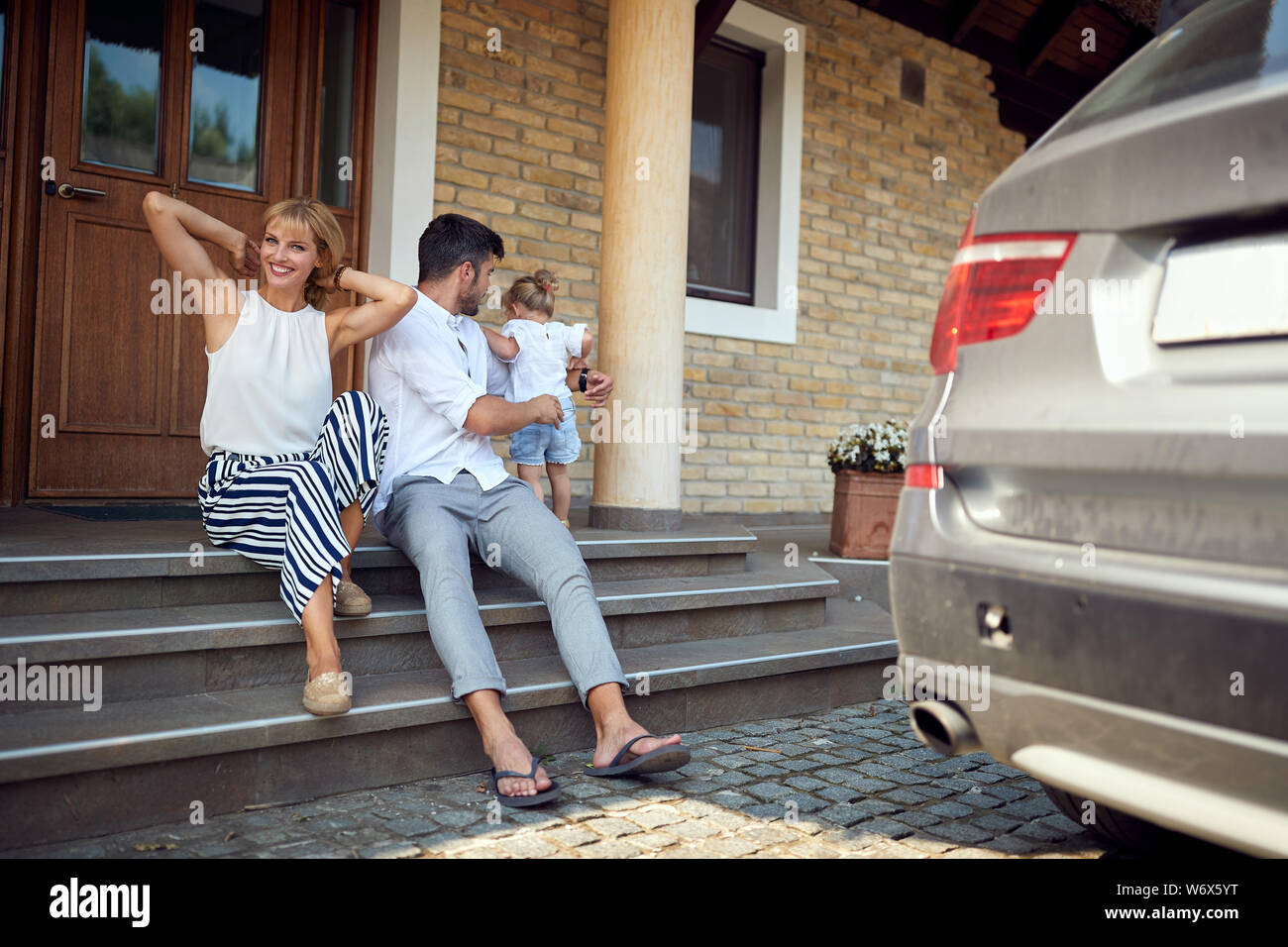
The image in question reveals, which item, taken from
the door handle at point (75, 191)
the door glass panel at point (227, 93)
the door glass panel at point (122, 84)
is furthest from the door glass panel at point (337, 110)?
the door handle at point (75, 191)

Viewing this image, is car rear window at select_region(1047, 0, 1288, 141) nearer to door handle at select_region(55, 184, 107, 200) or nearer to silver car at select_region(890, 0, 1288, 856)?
silver car at select_region(890, 0, 1288, 856)

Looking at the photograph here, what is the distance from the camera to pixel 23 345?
4.55 metres

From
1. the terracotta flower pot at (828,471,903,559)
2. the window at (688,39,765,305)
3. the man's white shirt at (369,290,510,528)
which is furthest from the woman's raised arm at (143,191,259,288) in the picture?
the window at (688,39,765,305)

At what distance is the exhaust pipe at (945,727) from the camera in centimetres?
179

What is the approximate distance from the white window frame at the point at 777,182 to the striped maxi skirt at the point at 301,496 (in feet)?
13.9

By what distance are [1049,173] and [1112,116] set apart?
137mm

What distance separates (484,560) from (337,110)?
3054 millimetres

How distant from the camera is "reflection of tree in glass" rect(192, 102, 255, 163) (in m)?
5.00

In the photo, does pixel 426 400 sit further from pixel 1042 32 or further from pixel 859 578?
pixel 1042 32

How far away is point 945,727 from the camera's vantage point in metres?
1.81

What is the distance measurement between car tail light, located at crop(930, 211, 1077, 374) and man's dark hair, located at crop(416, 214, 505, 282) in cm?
201

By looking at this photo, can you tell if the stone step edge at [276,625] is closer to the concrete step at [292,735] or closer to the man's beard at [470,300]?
the concrete step at [292,735]

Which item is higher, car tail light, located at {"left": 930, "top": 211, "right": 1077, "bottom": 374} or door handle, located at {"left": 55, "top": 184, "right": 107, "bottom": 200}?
door handle, located at {"left": 55, "top": 184, "right": 107, "bottom": 200}
